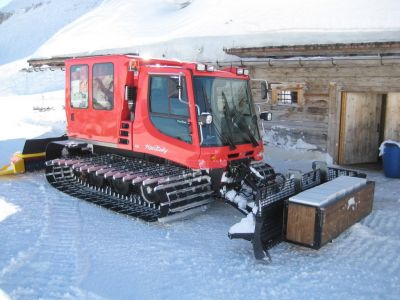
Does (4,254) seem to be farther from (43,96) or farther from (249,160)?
(43,96)

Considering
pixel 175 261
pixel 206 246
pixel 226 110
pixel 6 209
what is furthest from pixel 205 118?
pixel 6 209

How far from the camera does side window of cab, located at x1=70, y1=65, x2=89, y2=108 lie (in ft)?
26.0

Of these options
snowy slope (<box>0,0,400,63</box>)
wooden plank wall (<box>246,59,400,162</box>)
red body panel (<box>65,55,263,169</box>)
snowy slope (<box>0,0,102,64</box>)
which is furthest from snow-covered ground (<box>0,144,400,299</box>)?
snowy slope (<box>0,0,102,64</box>)

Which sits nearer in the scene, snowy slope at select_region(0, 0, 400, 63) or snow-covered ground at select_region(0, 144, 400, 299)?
snow-covered ground at select_region(0, 144, 400, 299)

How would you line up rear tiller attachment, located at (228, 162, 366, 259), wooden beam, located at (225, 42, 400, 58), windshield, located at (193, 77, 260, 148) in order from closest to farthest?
rear tiller attachment, located at (228, 162, 366, 259) → windshield, located at (193, 77, 260, 148) → wooden beam, located at (225, 42, 400, 58)

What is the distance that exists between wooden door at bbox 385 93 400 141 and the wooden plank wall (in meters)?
0.08

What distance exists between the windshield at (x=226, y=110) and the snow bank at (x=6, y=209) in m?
3.47

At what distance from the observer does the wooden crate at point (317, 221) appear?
4.89 metres

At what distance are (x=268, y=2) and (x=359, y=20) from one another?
485cm

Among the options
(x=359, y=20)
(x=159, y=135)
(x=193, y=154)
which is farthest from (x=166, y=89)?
(x=359, y=20)

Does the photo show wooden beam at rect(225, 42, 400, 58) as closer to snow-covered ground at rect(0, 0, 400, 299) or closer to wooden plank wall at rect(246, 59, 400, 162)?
wooden plank wall at rect(246, 59, 400, 162)

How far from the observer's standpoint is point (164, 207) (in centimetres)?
614

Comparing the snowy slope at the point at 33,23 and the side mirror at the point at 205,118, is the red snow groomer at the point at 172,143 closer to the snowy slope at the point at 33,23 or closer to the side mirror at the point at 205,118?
the side mirror at the point at 205,118

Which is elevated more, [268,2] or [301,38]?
[268,2]
